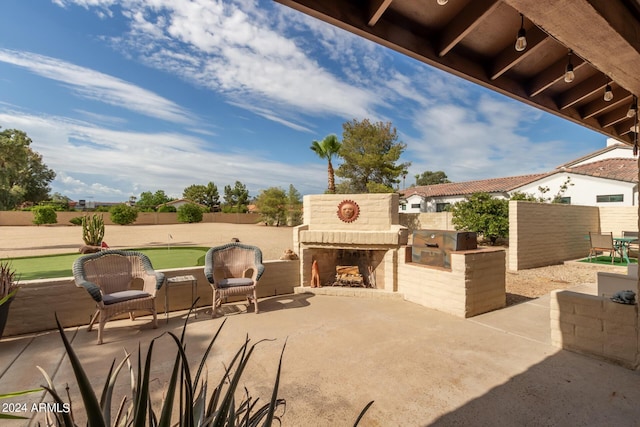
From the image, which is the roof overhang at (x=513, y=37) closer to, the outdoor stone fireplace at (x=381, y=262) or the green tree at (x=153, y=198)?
the outdoor stone fireplace at (x=381, y=262)

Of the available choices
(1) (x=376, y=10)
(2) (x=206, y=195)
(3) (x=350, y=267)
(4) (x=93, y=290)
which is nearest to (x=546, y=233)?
(3) (x=350, y=267)

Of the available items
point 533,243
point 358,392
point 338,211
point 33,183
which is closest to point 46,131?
point 338,211

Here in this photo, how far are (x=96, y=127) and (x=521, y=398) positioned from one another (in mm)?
19765

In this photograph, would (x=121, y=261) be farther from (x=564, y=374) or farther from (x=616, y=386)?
(x=616, y=386)

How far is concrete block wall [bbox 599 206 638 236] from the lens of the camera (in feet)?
38.2

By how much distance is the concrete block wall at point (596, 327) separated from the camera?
3.21 m

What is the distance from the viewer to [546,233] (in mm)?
10141

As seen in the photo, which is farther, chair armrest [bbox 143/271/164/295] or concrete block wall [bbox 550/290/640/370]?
chair armrest [bbox 143/271/164/295]

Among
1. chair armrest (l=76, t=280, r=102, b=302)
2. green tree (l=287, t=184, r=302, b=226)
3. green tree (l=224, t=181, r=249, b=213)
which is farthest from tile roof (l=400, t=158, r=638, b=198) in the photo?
green tree (l=224, t=181, r=249, b=213)

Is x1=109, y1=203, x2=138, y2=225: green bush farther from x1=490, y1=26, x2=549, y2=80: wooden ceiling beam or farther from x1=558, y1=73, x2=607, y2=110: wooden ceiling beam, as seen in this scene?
x1=558, y1=73, x2=607, y2=110: wooden ceiling beam

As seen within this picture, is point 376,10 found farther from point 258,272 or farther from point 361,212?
point 361,212

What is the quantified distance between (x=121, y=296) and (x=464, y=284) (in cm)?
544

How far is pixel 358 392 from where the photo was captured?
2.83m

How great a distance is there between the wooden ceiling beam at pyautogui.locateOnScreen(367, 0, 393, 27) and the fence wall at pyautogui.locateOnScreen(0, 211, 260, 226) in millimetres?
33436
